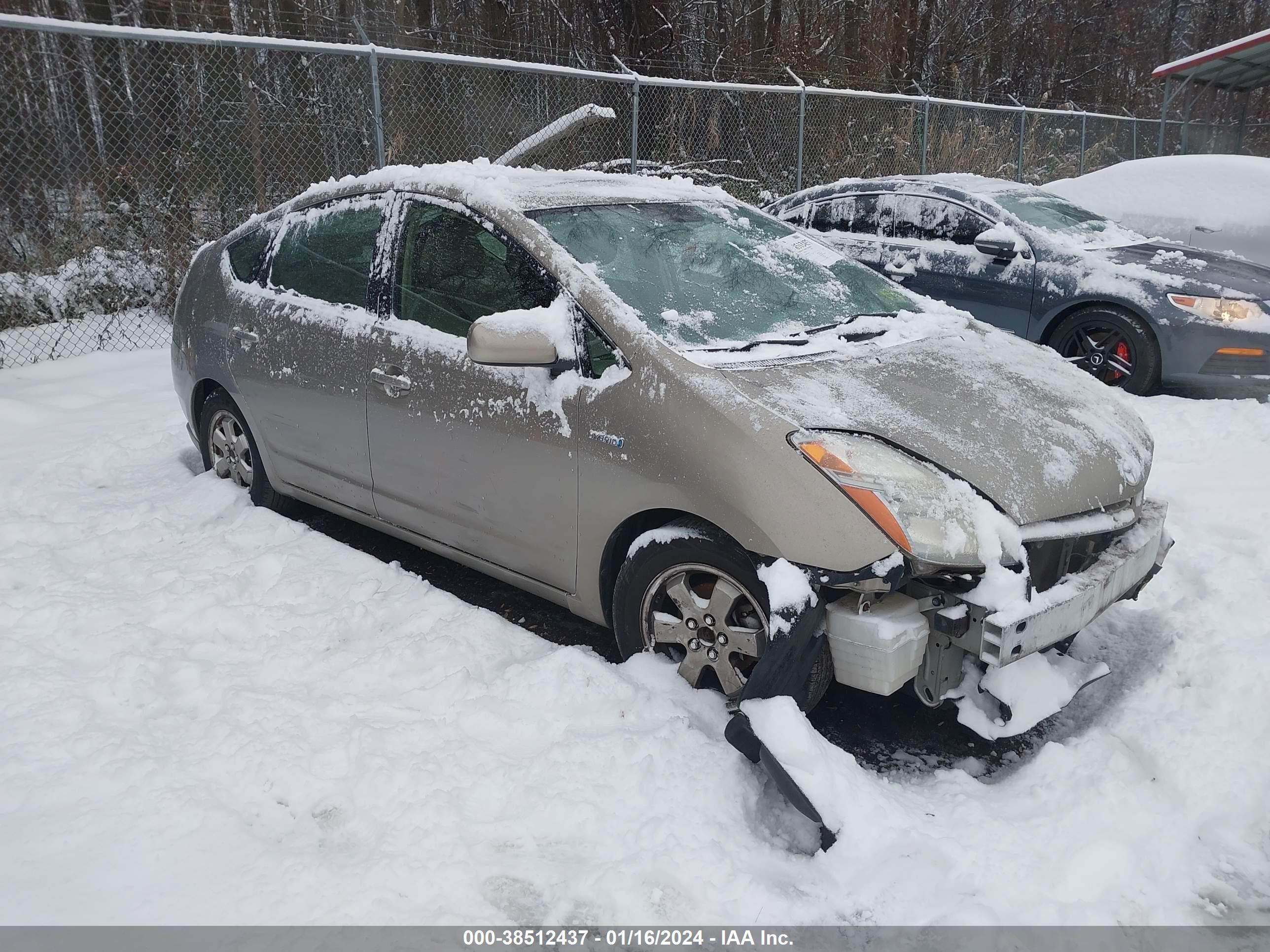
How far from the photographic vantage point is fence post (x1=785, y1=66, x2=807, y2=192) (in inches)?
436

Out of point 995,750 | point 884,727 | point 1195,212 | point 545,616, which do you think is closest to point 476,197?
point 545,616

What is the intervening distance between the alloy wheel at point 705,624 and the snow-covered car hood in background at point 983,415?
57cm

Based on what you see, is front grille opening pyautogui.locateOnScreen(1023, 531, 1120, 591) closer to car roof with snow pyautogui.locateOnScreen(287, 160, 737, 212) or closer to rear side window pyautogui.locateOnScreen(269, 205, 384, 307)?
car roof with snow pyautogui.locateOnScreen(287, 160, 737, 212)

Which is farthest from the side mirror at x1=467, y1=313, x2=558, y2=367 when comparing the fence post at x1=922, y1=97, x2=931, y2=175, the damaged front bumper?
the fence post at x1=922, y1=97, x2=931, y2=175

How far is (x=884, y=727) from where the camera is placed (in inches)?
124

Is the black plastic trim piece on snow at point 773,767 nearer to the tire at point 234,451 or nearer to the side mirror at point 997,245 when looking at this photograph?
the tire at point 234,451

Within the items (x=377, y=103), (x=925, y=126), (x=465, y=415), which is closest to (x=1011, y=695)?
(x=465, y=415)

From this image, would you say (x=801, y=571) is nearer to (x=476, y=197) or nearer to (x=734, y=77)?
(x=476, y=197)

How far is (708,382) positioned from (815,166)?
1059 cm

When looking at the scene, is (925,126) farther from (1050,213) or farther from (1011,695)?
(1011,695)

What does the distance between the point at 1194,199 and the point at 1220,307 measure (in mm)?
3626

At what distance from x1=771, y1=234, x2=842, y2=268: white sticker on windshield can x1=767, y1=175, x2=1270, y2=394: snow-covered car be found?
339 centimetres

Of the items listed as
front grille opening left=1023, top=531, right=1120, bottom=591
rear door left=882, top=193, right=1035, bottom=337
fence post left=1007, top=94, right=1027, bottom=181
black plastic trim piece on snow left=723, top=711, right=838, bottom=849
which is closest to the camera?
black plastic trim piece on snow left=723, top=711, right=838, bottom=849

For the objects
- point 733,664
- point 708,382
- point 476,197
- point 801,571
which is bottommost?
point 733,664
